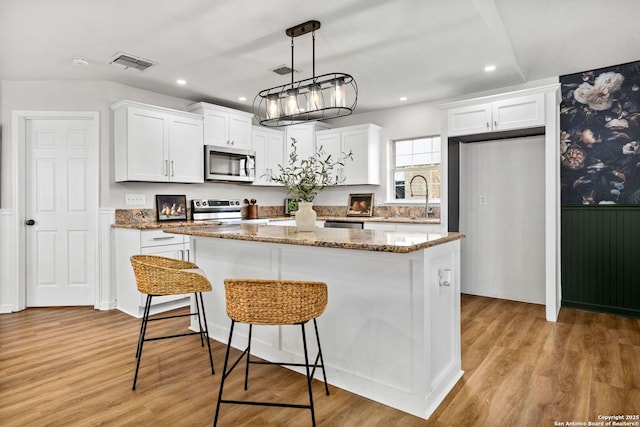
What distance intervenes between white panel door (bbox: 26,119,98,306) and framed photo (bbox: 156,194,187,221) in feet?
2.22

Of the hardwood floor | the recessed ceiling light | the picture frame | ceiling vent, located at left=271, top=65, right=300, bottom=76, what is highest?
the recessed ceiling light

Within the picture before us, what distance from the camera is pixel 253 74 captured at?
394 centimetres

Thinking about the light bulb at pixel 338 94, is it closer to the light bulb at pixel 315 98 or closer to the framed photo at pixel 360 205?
the light bulb at pixel 315 98

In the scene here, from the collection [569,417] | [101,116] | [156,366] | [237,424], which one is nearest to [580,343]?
[569,417]

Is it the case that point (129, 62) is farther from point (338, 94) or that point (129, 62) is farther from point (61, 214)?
point (338, 94)

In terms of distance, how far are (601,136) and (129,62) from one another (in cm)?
472

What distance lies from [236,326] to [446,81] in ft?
11.0

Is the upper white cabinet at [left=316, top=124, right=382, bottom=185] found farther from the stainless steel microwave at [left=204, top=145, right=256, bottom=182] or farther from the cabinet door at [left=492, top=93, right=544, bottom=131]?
the cabinet door at [left=492, top=93, right=544, bottom=131]

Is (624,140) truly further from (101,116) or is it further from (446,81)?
(101,116)

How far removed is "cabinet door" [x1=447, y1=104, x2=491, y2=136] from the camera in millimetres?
3852

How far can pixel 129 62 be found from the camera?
3.57m

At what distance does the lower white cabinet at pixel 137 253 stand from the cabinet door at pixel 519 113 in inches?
139

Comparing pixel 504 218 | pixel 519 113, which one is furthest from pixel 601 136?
pixel 504 218

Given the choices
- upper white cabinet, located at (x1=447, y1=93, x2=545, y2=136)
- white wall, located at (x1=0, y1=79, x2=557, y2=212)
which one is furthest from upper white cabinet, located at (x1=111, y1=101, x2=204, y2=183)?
upper white cabinet, located at (x1=447, y1=93, x2=545, y2=136)
